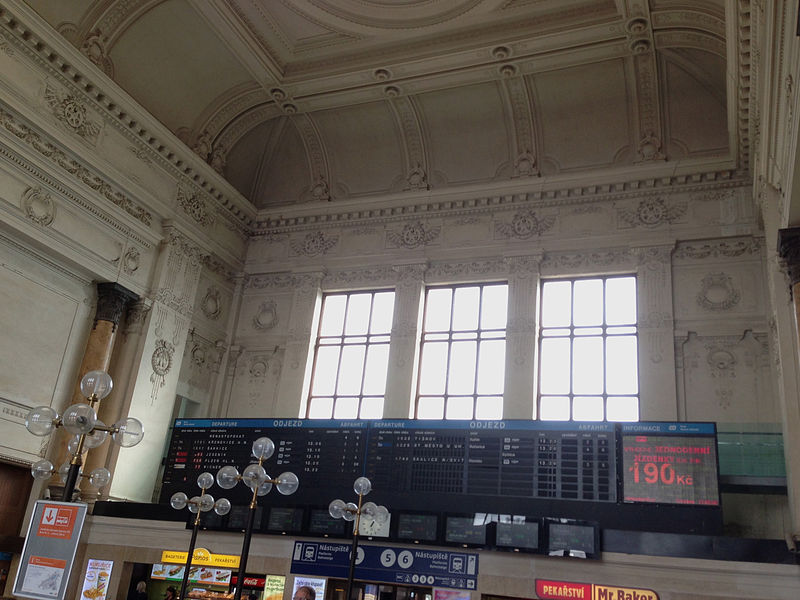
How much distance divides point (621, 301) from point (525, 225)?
88.6 inches

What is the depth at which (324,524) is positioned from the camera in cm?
1071

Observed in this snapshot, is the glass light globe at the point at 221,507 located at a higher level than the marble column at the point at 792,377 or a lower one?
→ lower

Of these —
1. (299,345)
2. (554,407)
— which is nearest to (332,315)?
(299,345)

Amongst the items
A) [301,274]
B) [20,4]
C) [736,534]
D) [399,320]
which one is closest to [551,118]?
[399,320]

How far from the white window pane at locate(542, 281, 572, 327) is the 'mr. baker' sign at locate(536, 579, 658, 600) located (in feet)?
16.5

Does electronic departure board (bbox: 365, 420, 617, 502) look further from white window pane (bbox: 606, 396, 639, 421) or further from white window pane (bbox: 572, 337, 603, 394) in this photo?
white window pane (bbox: 572, 337, 603, 394)

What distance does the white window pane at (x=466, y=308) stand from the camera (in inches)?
543

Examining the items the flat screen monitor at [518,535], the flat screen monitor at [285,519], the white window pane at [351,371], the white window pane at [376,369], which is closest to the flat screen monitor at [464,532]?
the flat screen monitor at [518,535]

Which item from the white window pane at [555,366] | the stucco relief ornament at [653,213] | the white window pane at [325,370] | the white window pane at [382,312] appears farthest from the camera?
the white window pane at [382,312]

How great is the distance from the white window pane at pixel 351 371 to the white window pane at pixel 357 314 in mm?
371

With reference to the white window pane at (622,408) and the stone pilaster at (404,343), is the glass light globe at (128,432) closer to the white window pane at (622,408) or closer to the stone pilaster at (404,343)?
the stone pilaster at (404,343)

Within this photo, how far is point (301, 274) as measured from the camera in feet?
49.8

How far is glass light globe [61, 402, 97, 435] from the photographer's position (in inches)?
232

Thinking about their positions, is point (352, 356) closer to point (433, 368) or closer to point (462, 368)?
point (433, 368)
